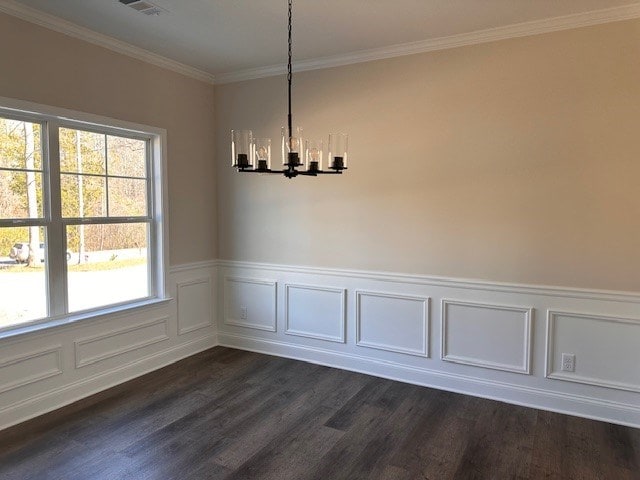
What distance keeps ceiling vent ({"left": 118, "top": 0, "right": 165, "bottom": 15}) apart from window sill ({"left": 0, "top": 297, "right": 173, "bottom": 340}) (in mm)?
2319

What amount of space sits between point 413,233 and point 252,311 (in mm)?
1912

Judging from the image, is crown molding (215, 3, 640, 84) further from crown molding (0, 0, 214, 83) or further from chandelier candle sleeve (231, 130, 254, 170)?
chandelier candle sleeve (231, 130, 254, 170)

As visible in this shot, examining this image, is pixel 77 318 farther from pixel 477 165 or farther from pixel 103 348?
pixel 477 165

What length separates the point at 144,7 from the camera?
296 centimetres

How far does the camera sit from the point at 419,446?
280 centimetres

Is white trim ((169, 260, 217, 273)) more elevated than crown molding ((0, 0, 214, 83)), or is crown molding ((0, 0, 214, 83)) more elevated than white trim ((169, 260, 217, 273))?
crown molding ((0, 0, 214, 83))

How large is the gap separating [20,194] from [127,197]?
91 centimetres

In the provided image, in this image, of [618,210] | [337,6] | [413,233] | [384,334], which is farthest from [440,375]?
[337,6]

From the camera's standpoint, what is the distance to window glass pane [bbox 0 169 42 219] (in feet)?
9.92

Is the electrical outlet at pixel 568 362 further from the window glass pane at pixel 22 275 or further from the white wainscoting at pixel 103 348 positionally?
the window glass pane at pixel 22 275

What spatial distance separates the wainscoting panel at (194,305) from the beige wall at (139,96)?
0.89 feet

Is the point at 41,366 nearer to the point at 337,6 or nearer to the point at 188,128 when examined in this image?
the point at 188,128

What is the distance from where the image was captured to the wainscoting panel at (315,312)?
413 cm

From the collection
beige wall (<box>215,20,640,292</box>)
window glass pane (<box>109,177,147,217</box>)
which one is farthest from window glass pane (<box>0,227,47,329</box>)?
beige wall (<box>215,20,640,292</box>)
